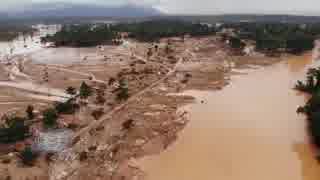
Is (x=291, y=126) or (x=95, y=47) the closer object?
(x=291, y=126)

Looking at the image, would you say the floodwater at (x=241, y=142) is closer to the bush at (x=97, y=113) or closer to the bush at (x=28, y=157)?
the bush at (x=28, y=157)

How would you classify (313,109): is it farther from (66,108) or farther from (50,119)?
(50,119)

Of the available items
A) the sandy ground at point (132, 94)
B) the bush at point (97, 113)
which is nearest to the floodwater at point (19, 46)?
the sandy ground at point (132, 94)

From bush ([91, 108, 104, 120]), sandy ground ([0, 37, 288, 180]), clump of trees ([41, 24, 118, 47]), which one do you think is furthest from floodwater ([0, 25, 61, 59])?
bush ([91, 108, 104, 120])

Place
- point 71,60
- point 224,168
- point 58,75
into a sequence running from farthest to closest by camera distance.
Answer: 1. point 71,60
2. point 58,75
3. point 224,168

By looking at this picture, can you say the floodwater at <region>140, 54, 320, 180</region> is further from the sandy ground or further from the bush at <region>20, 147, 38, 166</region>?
the bush at <region>20, 147, 38, 166</region>

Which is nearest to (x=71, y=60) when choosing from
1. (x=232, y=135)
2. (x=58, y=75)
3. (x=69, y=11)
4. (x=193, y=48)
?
(x=58, y=75)

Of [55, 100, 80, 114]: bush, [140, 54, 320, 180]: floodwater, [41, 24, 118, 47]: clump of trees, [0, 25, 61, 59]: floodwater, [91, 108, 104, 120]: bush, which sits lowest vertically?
[140, 54, 320, 180]: floodwater

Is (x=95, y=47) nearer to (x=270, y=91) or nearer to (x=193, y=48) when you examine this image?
(x=193, y=48)
